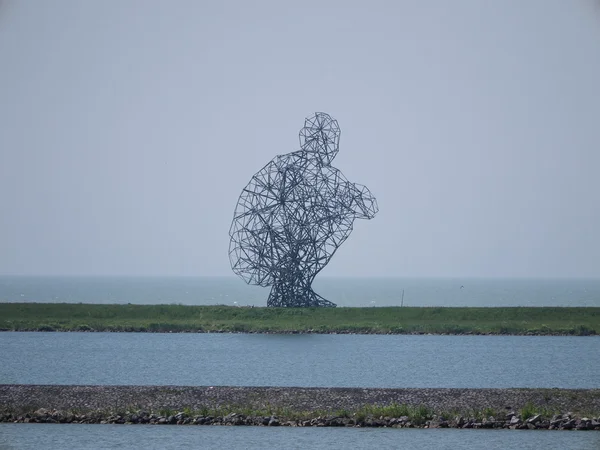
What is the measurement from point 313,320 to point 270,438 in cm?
3117

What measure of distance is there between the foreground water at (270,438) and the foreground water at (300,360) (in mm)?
7824

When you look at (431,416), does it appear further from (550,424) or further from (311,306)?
(311,306)

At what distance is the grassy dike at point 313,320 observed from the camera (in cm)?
5625

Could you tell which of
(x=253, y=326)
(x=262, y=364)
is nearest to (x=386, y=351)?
(x=262, y=364)

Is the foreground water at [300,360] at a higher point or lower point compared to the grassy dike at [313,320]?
lower

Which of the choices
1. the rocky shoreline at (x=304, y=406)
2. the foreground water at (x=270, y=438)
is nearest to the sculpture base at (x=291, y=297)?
the rocky shoreline at (x=304, y=406)

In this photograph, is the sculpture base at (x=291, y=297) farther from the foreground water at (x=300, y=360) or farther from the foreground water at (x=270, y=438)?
the foreground water at (x=270, y=438)

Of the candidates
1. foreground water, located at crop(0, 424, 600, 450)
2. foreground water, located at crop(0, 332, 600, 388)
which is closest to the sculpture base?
foreground water, located at crop(0, 332, 600, 388)

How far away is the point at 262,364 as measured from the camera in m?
41.5

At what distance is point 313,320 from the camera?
57250mm

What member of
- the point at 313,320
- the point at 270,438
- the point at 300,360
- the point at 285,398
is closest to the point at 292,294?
the point at 313,320

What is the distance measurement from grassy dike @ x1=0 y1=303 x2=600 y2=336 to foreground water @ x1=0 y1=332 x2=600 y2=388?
1.73 m

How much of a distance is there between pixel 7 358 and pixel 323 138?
20.7 metres

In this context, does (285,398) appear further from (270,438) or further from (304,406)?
(270,438)
